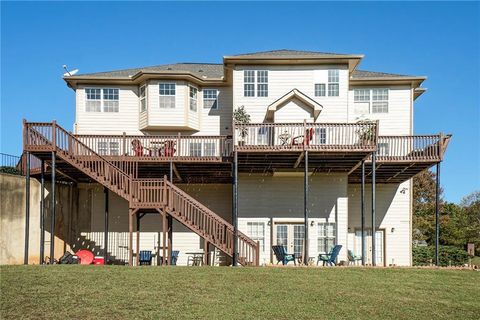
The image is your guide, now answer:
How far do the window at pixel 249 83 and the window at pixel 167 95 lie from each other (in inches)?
139

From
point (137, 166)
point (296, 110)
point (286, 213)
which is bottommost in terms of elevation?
point (286, 213)

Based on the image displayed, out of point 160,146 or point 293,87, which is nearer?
point 160,146

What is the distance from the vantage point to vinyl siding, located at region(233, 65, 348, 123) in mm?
23938

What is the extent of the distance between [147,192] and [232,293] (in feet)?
27.0

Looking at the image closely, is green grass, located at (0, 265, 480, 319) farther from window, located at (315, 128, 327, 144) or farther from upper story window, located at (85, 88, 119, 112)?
upper story window, located at (85, 88, 119, 112)

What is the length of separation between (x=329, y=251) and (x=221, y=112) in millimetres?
8359

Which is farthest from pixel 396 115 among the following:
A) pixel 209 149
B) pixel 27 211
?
pixel 27 211

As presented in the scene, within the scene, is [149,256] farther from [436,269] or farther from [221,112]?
[436,269]

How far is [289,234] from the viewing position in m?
24.1

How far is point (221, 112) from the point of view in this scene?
26.4 metres

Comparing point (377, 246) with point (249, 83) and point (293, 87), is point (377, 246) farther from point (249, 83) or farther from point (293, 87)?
point (249, 83)

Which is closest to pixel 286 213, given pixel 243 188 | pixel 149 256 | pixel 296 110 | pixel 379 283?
pixel 243 188

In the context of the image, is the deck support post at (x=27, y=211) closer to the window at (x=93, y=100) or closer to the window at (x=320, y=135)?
the window at (x=93, y=100)

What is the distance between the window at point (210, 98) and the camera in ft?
86.6
